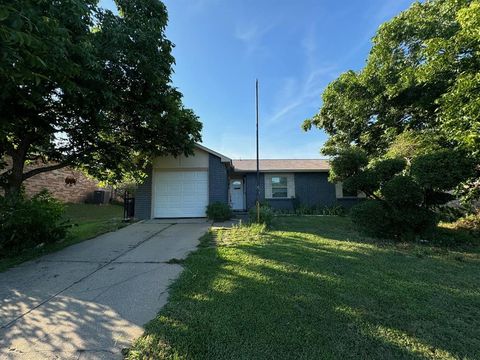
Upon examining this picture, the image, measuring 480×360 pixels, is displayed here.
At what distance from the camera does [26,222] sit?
611cm

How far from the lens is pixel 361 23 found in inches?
429

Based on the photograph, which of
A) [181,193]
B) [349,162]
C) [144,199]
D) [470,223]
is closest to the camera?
[349,162]

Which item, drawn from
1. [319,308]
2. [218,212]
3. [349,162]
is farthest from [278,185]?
[319,308]

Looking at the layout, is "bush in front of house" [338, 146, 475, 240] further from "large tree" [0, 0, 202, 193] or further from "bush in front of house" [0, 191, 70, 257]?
"bush in front of house" [0, 191, 70, 257]

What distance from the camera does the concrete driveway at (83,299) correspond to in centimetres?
270

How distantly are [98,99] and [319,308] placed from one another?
252 inches

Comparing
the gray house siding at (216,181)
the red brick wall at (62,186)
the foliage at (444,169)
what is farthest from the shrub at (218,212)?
the red brick wall at (62,186)

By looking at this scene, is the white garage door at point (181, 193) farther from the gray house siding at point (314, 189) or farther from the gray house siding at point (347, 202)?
the gray house siding at point (347, 202)

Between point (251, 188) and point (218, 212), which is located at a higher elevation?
point (251, 188)

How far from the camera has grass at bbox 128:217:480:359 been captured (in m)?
2.53

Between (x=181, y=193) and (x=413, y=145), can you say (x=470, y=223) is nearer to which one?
(x=413, y=145)

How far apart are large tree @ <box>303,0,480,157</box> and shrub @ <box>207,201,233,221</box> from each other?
4798mm

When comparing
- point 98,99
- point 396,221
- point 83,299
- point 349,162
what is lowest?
point 83,299

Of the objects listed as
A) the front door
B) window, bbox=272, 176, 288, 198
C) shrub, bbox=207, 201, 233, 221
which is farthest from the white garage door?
window, bbox=272, 176, 288, 198
